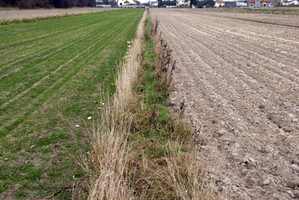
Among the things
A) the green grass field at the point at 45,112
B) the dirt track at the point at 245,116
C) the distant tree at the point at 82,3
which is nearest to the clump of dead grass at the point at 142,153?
the dirt track at the point at 245,116

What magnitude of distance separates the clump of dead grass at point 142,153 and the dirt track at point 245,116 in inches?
14.3

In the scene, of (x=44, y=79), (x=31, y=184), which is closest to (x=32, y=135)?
(x=31, y=184)

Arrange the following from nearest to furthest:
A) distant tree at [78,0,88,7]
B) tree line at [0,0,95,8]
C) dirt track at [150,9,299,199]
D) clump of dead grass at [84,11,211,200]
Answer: clump of dead grass at [84,11,211,200] < dirt track at [150,9,299,199] < tree line at [0,0,95,8] < distant tree at [78,0,88,7]

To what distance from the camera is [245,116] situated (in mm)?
5422

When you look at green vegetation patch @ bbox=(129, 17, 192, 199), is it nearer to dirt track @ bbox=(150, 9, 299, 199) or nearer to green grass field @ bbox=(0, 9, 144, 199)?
dirt track @ bbox=(150, 9, 299, 199)

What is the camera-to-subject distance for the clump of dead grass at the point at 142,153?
2957mm

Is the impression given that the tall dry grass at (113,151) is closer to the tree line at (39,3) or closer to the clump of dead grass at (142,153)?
the clump of dead grass at (142,153)

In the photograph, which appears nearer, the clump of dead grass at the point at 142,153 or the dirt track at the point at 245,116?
the clump of dead grass at the point at 142,153

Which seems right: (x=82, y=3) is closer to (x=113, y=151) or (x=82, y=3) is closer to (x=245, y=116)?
(x=245, y=116)

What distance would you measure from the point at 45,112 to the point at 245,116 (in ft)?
14.9

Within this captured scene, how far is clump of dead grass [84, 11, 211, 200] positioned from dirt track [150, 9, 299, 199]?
14.3 inches

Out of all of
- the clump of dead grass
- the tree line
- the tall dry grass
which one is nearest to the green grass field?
the tall dry grass

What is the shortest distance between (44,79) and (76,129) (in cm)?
342

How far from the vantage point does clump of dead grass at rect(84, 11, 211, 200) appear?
296 centimetres
